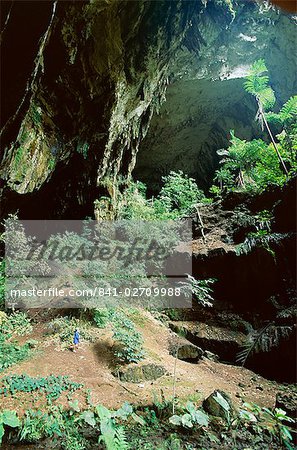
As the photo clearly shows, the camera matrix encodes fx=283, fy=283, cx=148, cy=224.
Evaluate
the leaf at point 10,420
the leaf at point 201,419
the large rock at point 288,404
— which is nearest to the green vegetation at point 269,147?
the large rock at point 288,404

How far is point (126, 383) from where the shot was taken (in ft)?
15.8

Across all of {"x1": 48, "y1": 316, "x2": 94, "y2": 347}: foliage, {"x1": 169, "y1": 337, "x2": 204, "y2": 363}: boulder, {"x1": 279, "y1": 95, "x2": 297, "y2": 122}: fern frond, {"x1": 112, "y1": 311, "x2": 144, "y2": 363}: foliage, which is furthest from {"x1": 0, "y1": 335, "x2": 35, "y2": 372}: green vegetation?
{"x1": 279, "y1": 95, "x2": 297, "y2": 122}: fern frond

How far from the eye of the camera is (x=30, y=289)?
649 cm

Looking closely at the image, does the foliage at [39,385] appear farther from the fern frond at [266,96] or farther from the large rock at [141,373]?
the fern frond at [266,96]

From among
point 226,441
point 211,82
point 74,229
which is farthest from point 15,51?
point 211,82

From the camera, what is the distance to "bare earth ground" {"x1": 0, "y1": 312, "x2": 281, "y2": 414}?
14.1 ft

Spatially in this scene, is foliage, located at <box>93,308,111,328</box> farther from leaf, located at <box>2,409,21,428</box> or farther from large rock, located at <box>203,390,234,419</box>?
leaf, located at <box>2,409,21,428</box>

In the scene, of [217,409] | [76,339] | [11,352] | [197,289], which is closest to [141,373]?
[76,339]

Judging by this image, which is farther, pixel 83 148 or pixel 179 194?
pixel 179 194

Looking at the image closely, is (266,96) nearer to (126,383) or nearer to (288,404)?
(288,404)

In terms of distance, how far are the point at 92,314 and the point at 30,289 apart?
1556mm

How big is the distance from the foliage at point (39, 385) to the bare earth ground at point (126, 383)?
0.10m

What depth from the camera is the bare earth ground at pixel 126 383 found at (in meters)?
4.31

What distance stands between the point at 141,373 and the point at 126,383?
0.36m
